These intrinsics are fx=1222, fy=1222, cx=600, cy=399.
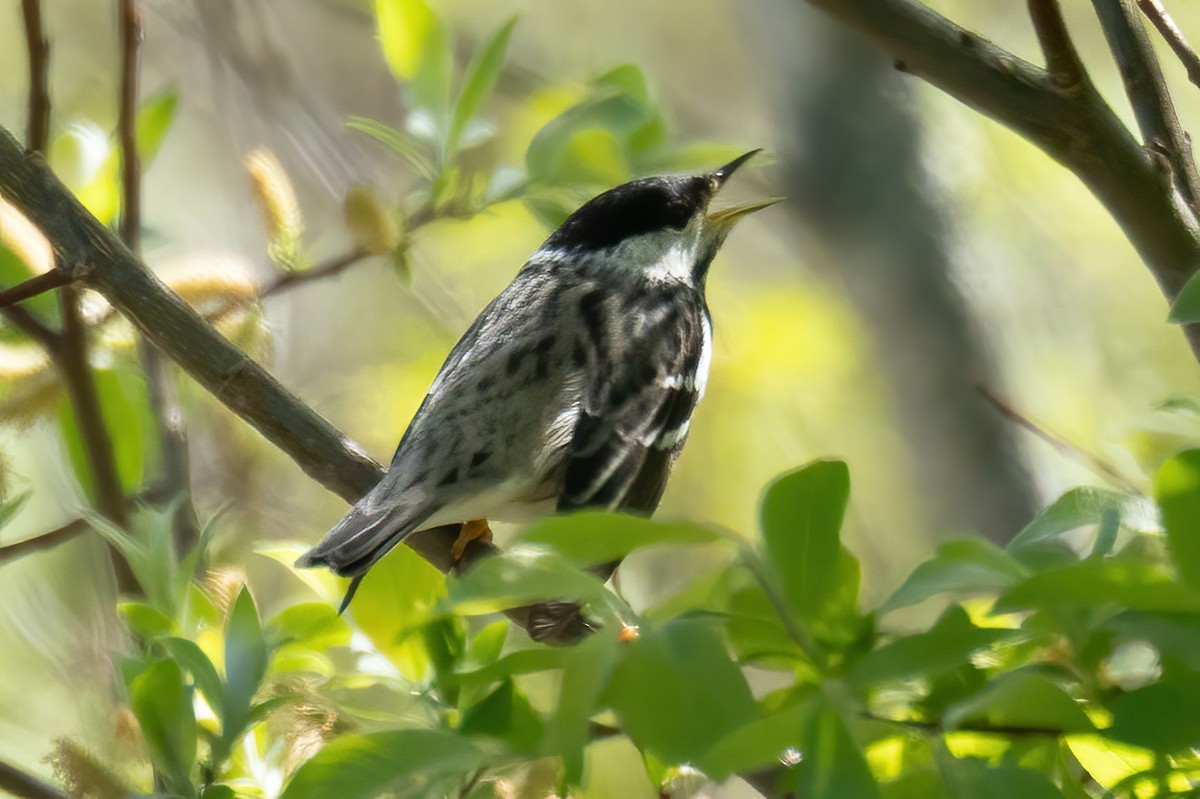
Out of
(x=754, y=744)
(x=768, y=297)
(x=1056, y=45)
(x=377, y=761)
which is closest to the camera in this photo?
(x=754, y=744)

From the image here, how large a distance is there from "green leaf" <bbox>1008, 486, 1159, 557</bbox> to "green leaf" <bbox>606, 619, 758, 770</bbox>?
276mm

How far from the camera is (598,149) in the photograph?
74.3 inches

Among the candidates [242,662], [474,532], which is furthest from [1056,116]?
[474,532]

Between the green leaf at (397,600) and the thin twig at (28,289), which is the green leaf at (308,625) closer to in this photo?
the green leaf at (397,600)

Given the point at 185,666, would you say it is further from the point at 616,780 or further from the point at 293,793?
the point at 616,780

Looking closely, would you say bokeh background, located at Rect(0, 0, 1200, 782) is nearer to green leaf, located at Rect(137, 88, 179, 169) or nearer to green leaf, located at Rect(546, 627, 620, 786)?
green leaf, located at Rect(137, 88, 179, 169)

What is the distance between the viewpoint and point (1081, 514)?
0.85m

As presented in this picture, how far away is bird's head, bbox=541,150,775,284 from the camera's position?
291 centimetres

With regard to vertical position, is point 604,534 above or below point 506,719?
above

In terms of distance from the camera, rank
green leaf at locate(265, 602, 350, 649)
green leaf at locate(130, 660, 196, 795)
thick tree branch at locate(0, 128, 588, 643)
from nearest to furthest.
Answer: green leaf at locate(130, 660, 196, 795) → green leaf at locate(265, 602, 350, 649) → thick tree branch at locate(0, 128, 588, 643)

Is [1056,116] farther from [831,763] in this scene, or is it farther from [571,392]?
[571,392]

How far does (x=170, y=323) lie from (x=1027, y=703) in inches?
44.9

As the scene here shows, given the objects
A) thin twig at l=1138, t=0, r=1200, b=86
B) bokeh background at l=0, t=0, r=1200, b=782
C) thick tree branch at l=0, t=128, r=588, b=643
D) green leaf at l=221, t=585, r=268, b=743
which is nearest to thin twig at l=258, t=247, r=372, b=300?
bokeh background at l=0, t=0, r=1200, b=782

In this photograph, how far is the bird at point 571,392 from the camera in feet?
6.91
